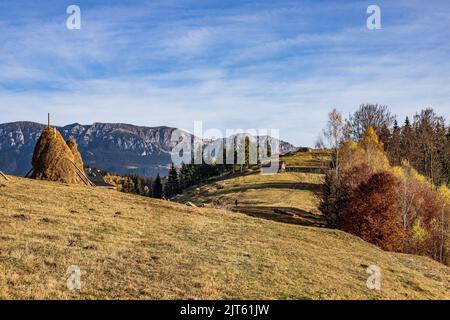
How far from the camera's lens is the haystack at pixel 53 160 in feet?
135

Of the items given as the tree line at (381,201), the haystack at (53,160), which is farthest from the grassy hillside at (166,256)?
the tree line at (381,201)

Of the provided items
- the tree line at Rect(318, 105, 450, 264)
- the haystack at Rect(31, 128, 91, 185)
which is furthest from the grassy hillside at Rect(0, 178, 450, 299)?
the tree line at Rect(318, 105, 450, 264)

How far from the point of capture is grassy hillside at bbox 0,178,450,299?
53.0 feet

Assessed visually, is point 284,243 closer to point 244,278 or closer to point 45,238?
point 244,278

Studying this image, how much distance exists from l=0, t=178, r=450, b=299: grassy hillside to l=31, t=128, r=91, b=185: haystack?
3661 mm

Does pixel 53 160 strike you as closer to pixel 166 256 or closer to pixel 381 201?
pixel 166 256

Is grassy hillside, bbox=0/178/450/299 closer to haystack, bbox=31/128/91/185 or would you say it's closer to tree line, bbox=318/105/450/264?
haystack, bbox=31/128/91/185

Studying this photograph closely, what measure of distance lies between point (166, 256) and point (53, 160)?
2614 centimetres

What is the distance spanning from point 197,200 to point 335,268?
77.5m

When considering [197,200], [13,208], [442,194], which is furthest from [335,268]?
[197,200]

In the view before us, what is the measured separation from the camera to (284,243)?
30.3m

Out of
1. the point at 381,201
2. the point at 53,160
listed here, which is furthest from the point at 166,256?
the point at 381,201

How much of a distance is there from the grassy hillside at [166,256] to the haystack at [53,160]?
366 cm
